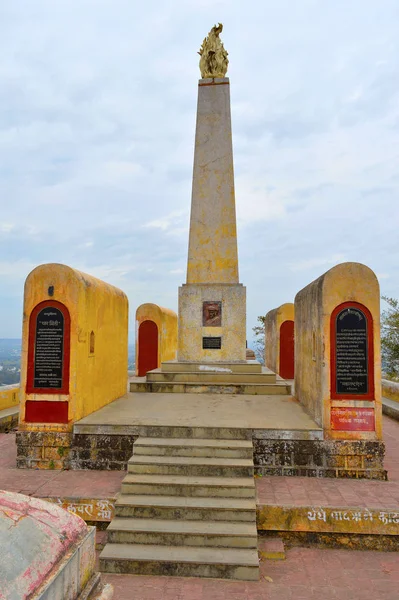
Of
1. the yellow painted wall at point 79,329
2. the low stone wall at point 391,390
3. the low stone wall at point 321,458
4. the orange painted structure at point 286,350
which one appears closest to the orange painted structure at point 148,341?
the orange painted structure at point 286,350

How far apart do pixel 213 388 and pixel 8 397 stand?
5136 millimetres

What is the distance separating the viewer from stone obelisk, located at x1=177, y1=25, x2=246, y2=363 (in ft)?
35.4

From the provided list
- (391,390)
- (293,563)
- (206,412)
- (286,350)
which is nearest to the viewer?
(293,563)

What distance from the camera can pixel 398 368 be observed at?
16.0 meters

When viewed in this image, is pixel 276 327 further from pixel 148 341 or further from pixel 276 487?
pixel 276 487

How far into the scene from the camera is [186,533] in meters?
4.50

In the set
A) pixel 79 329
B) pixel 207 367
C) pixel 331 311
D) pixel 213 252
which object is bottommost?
pixel 207 367

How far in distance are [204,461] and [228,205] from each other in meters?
7.23

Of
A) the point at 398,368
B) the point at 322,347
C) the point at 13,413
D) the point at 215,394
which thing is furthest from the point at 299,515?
the point at 398,368

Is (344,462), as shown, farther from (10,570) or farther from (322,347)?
(10,570)

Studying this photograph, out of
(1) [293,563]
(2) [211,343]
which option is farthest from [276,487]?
(2) [211,343]

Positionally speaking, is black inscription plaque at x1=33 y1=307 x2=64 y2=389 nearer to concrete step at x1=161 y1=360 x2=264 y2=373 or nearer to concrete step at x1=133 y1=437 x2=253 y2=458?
concrete step at x1=133 y1=437 x2=253 y2=458

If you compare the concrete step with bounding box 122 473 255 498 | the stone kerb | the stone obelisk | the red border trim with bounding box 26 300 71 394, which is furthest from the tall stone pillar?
the concrete step with bounding box 122 473 255 498

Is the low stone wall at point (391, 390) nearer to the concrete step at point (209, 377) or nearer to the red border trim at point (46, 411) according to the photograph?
the concrete step at point (209, 377)
